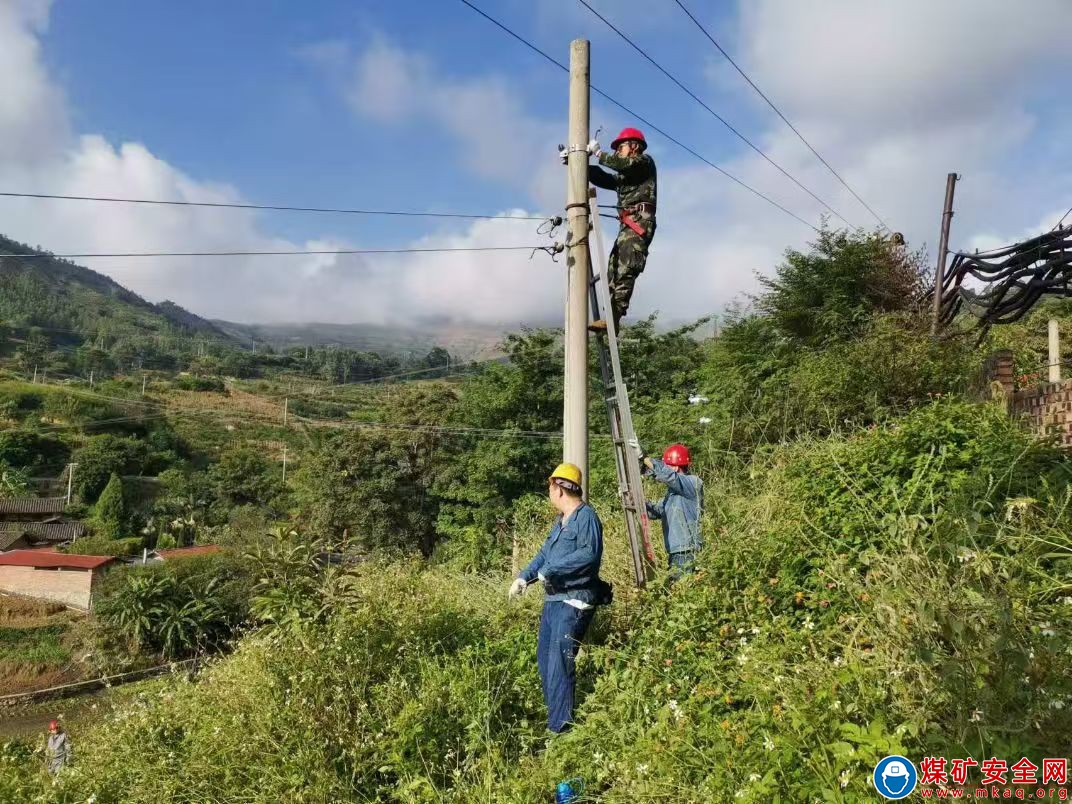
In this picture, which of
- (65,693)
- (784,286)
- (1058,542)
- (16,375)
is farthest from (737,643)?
(16,375)

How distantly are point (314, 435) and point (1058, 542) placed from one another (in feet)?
182

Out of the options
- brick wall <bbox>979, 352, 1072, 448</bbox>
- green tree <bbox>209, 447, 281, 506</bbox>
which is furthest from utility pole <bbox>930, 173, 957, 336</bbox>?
green tree <bbox>209, 447, 281, 506</bbox>

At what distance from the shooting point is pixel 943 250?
1422cm

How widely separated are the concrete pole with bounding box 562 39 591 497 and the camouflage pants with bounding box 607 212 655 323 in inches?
14.2

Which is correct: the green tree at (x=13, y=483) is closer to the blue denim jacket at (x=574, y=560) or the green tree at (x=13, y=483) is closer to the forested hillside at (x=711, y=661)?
the forested hillside at (x=711, y=661)

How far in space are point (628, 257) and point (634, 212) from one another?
0.43 metres

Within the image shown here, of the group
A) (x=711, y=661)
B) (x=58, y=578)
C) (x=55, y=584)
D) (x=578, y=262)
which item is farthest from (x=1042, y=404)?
(x=55, y=584)

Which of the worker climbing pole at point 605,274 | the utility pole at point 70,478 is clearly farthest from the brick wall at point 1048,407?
the utility pole at point 70,478

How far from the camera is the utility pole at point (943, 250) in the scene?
14078mm

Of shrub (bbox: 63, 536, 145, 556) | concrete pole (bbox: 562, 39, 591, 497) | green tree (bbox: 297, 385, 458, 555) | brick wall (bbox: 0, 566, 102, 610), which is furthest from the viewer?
shrub (bbox: 63, 536, 145, 556)

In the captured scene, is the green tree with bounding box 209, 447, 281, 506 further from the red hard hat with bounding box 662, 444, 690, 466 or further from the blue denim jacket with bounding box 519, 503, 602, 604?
the blue denim jacket with bounding box 519, 503, 602, 604

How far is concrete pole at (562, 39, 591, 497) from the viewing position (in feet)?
19.8

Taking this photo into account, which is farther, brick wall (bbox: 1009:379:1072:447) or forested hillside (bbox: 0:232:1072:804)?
brick wall (bbox: 1009:379:1072:447)

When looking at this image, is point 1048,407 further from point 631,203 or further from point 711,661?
point 711,661
